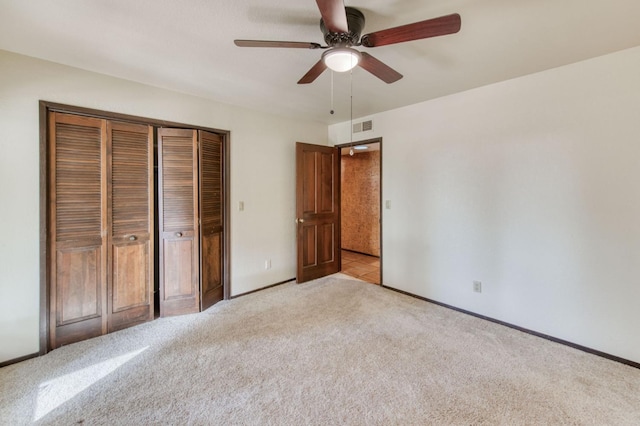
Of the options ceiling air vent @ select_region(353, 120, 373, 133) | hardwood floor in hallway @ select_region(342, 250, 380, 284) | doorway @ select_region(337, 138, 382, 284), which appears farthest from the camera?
doorway @ select_region(337, 138, 382, 284)

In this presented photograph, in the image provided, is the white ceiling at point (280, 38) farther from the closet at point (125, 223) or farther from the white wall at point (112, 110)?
the closet at point (125, 223)

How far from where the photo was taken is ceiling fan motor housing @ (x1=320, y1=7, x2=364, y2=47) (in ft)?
5.21

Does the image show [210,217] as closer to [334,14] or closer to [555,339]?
[334,14]

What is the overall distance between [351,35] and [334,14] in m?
0.29

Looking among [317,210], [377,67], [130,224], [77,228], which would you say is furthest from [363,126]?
[77,228]

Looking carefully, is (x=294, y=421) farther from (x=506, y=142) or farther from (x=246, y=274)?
(x=506, y=142)

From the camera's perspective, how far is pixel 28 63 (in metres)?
2.16

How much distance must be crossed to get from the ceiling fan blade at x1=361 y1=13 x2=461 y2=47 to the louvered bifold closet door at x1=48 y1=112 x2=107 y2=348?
2.49m

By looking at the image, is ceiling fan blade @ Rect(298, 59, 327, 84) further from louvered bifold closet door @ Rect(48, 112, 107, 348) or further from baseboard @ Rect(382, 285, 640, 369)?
baseboard @ Rect(382, 285, 640, 369)

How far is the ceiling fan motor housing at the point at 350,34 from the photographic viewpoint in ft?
5.21

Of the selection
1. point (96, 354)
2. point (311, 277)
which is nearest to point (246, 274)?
point (311, 277)

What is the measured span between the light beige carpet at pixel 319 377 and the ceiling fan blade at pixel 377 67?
7.03 feet

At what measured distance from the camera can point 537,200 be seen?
2.52m

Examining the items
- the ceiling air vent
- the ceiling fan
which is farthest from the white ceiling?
the ceiling air vent
